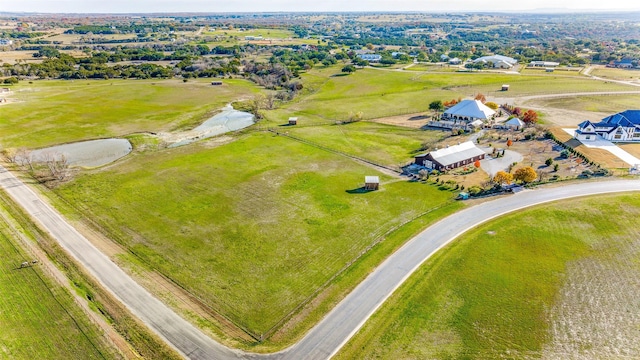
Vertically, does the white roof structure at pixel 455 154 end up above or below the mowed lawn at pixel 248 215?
above

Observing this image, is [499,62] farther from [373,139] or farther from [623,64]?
[373,139]

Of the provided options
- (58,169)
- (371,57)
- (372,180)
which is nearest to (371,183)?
(372,180)

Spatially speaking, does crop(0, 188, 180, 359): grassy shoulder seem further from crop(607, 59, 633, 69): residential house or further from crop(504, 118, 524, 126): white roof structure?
crop(607, 59, 633, 69): residential house

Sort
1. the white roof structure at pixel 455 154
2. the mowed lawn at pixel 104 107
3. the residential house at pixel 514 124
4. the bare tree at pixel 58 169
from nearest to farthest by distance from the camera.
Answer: the bare tree at pixel 58 169 < the white roof structure at pixel 455 154 < the residential house at pixel 514 124 < the mowed lawn at pixel 104 107

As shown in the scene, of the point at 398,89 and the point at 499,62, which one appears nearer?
the point at 398,89

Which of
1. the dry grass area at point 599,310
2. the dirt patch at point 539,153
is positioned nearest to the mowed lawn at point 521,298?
the dry grass area at point 599,310

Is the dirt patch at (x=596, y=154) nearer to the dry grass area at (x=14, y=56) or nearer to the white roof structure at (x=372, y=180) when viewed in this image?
the white roof structure at (x=372, y=180)

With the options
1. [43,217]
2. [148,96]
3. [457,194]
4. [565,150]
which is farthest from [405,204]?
[148,96]
